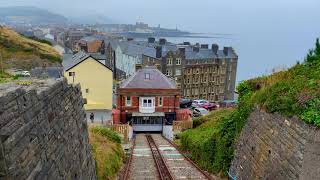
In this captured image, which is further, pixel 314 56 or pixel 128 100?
pixel 128 100

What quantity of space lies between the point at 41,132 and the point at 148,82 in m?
33.6

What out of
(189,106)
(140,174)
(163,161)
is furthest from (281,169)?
(189,106)

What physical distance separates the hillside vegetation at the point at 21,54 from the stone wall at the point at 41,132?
140 feet

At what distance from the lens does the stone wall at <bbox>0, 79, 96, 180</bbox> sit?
5.68m

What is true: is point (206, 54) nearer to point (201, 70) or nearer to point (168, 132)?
point (201, 70)

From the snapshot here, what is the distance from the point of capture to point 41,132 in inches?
287

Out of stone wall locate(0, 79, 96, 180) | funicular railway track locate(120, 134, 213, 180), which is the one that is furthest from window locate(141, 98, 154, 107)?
stone wall locate(0, 79, 96, 180)

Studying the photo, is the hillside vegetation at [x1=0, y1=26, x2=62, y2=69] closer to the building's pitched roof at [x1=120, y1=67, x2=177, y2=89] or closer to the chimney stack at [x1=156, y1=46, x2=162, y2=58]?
the chimney stack at [x1=156, y1=46, x2=162, y2=58]

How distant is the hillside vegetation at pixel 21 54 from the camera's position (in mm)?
53062

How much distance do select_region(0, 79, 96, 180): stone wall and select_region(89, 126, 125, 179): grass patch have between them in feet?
13.3

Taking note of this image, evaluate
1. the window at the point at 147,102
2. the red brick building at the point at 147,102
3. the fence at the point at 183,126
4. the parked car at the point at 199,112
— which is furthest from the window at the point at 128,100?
the parked car at the point at 199,112

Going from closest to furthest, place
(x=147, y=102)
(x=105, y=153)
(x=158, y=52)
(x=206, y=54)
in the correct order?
(x=105, y=153), (x=147, y=102), (x=158, y=52), (x=206, y=54)

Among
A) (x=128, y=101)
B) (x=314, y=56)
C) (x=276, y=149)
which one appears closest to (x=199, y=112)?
(x=128, y=101)

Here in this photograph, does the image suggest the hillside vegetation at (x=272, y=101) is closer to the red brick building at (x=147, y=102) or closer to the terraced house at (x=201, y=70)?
the red brick building at (x=147, y=102)
